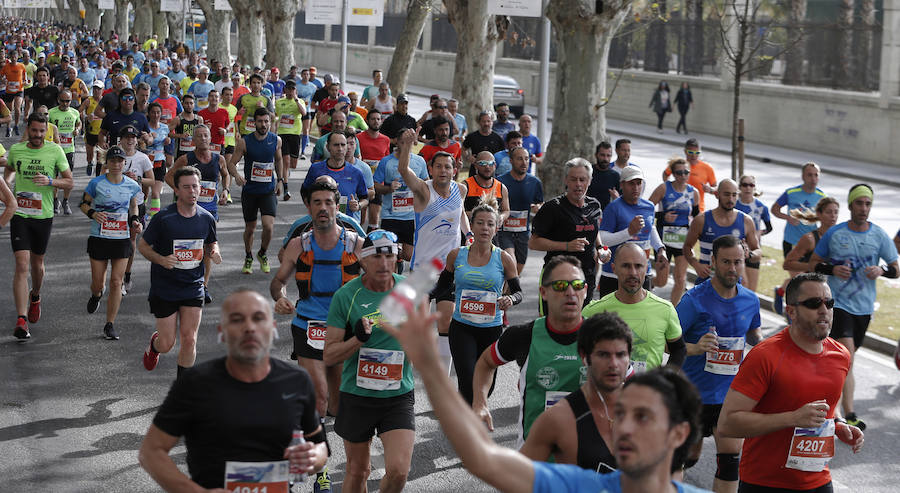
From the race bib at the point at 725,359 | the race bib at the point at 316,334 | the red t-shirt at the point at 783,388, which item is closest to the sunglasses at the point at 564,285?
the red t-shirt at the point at 783,388

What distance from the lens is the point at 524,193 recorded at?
12.5 metres

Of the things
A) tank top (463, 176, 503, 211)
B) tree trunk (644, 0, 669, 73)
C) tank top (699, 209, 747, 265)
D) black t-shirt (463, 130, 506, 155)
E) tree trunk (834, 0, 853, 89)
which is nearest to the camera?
tank top (699, 209, 747, 265)

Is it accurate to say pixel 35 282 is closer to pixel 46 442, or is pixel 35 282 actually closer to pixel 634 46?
pixel 46 442

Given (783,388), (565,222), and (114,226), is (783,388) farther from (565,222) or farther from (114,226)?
(114,226)

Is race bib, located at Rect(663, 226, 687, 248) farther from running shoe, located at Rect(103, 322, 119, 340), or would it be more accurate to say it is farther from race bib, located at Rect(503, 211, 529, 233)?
running shoe, located at Rect(103, 322, 119, 340)

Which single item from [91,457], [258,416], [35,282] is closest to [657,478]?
[258,416]

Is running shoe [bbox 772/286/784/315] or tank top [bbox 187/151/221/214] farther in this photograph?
tank top [bbox 187/151/221/214]

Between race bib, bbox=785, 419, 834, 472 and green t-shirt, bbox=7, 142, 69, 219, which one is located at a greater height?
green t-shirt, bbox=7, 142, 69, 219

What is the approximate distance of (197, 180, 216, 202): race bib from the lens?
13281 mm

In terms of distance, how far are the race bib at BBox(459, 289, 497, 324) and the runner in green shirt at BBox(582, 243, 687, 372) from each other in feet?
5.37

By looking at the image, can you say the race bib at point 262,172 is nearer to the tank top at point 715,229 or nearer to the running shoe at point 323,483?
the tank top at point 715,229

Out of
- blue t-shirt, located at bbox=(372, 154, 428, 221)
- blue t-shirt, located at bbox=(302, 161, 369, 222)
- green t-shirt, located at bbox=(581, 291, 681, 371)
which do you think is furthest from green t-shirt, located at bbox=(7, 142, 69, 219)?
green t-shirt, located at bbox=(581, 291, 681, 371)

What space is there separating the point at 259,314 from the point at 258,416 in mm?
360

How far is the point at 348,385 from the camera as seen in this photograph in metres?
6.63
